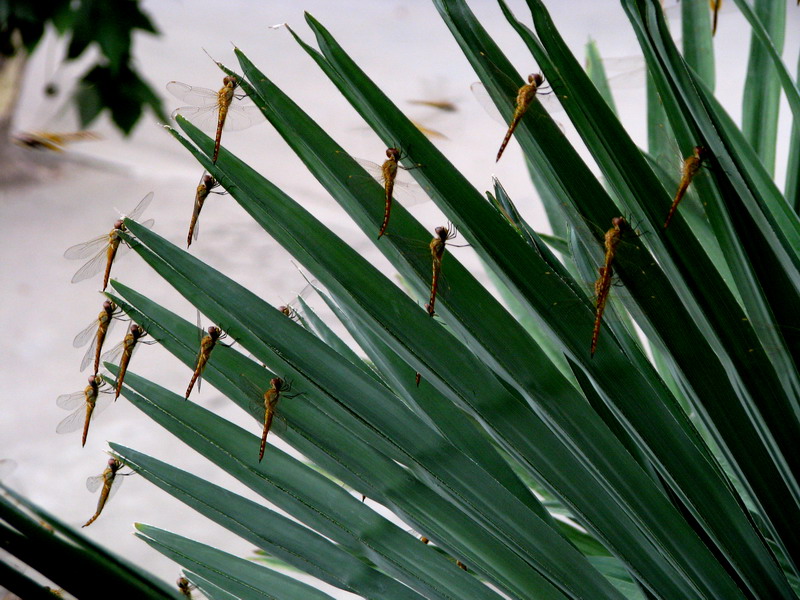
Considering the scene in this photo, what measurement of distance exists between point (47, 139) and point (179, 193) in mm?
468

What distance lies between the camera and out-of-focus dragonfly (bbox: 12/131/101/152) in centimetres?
272

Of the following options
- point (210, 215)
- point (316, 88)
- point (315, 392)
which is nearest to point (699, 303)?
point (315, 392)

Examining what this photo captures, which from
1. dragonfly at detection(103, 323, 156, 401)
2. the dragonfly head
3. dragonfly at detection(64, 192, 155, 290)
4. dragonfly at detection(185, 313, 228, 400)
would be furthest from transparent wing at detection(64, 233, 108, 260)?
the dragonfly head

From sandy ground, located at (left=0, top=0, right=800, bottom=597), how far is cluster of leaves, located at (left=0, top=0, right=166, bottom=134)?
0.10m

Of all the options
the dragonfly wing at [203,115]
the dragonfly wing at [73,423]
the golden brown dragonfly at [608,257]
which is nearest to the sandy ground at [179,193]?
the dragonfly wing at [73,423]

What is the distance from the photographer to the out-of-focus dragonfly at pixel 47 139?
2.72 m

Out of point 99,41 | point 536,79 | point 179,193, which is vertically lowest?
point 536,79

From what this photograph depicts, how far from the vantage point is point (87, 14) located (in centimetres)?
177

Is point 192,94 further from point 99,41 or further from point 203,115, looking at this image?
point 99,41

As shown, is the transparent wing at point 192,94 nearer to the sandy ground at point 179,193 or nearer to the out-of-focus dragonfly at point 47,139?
the sandy ground at point 179,193

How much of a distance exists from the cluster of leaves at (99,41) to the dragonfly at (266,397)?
5.29 feet

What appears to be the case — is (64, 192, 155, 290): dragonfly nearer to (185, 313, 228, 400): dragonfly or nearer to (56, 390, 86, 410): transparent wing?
(56, 390, 86, 410): transparent wing

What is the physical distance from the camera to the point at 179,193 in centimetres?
282

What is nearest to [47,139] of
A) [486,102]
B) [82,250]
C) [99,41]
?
[99,41]
